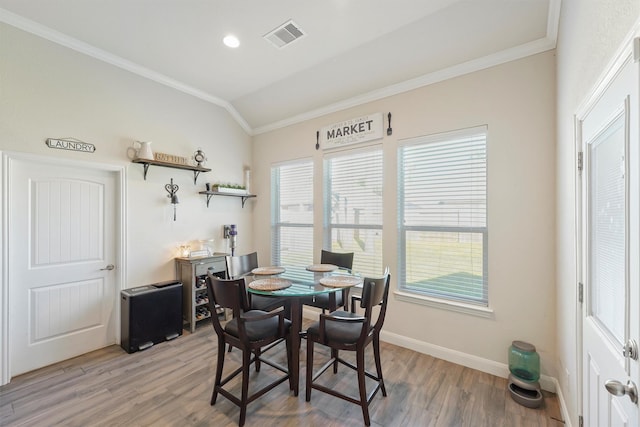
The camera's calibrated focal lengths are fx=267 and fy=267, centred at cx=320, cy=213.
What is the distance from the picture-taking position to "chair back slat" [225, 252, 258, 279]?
2.90 meters

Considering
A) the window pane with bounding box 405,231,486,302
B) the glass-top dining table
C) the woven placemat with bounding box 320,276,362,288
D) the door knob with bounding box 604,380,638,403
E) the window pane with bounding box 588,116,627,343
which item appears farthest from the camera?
the window pane with bounding box 405,231,486,302

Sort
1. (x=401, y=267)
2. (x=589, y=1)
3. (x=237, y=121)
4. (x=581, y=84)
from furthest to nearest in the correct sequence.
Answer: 1. (x=237, y=121)
2. (x=401, y=267)
3. (x=581, y=84)
4. (x=589, y=1)

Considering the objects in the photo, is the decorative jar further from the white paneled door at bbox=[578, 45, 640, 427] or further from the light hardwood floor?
the white paneled door at bbox=[578, 45, 640, 427]

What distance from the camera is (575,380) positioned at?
171 centimetres

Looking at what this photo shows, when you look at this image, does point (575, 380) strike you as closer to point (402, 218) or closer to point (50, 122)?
point (402, 218)

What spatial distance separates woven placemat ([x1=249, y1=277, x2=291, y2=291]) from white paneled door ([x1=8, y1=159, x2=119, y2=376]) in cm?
205

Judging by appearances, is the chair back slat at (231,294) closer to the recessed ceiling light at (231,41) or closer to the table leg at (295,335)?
the table leg at (295,335)

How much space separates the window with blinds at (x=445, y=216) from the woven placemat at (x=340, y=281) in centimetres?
91

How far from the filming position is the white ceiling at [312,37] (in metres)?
2.30

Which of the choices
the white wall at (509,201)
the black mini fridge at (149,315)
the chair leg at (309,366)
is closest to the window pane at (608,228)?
the white wall at (509,201)

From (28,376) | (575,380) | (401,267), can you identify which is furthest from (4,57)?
(575,380)

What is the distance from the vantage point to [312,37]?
273cm

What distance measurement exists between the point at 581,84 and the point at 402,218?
73.0 inches

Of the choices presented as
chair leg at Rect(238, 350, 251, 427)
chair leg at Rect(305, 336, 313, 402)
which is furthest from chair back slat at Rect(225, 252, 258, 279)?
chair leg at Rect(305, 336, 313, 402)
